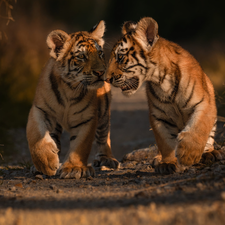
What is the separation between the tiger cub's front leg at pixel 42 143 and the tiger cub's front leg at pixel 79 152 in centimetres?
16

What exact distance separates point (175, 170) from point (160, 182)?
52 cm

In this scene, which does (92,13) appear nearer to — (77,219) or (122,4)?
(122,4)

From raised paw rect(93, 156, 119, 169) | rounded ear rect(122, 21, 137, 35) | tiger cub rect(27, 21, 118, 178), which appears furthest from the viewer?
raised paw rect(93, 156, 119, 169)

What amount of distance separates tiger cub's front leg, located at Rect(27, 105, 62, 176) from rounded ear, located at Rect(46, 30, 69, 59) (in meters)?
0.59

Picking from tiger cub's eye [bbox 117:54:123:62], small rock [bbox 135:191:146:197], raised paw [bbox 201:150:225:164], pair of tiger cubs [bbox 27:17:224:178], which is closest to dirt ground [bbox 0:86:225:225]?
small rock [bbox 135:191:146:197]

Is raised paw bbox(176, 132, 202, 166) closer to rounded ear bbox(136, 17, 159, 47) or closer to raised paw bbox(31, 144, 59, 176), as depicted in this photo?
rounded ear bbox(136, 17, 159, 47)

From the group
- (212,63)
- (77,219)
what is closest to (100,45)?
(77,219)

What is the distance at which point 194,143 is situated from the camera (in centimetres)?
287

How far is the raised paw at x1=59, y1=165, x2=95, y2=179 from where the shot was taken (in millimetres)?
3322

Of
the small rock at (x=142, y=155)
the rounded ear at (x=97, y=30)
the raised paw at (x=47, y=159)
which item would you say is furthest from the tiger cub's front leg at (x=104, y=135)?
the raised paw at (x=47, y=159)

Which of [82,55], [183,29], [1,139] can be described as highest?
[82,55]

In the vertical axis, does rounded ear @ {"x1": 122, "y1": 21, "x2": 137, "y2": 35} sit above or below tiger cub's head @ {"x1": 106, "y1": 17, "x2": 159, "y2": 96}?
above

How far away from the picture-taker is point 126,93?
3.34 m

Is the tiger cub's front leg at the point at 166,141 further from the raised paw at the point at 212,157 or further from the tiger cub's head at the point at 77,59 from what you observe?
the tiger cub's head at the point at 77,59
